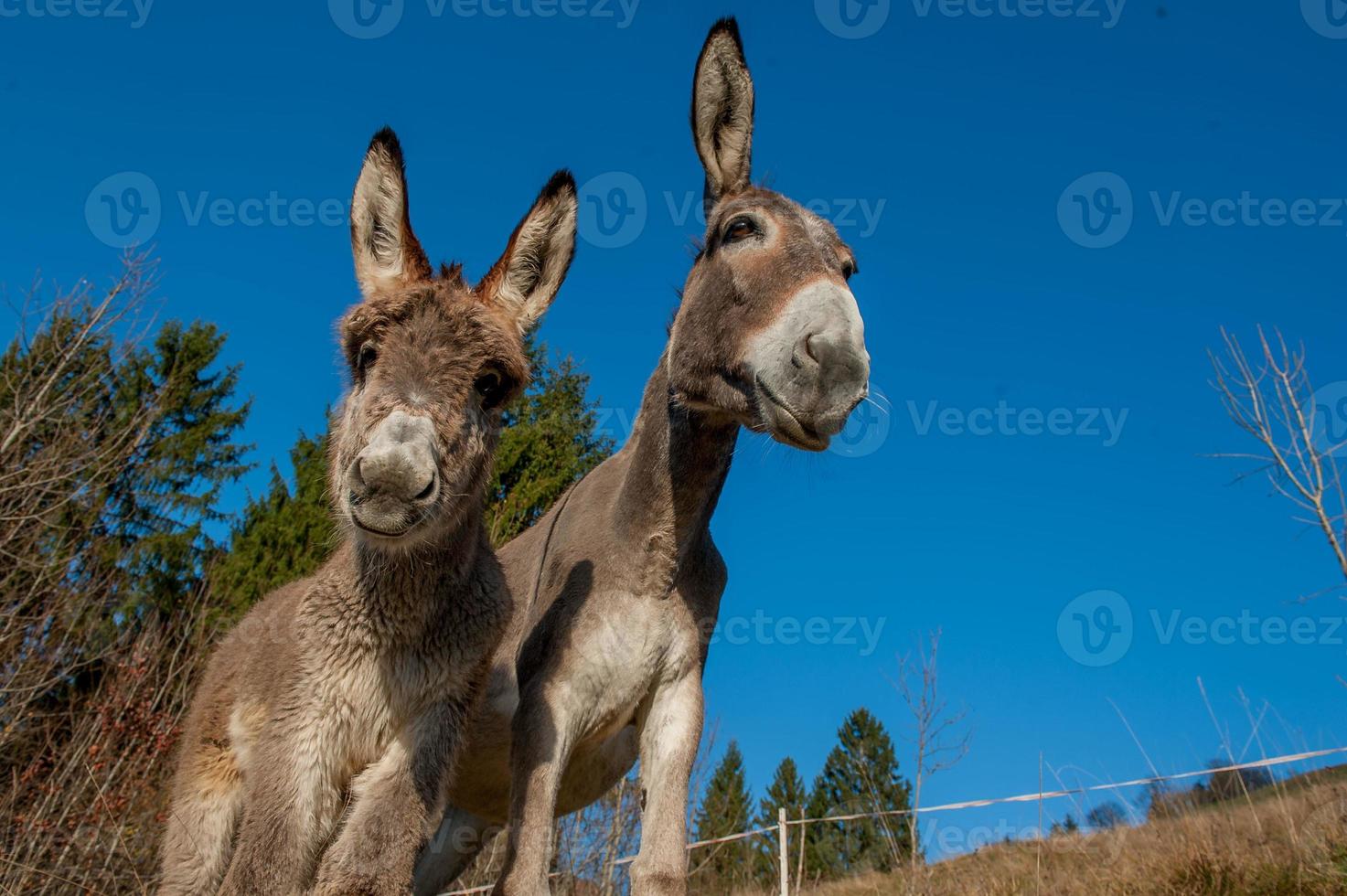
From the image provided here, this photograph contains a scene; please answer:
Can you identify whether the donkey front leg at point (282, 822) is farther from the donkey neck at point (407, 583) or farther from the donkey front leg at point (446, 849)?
the donkey front leg at point (446, 849)

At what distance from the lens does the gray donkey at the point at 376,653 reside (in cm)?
354

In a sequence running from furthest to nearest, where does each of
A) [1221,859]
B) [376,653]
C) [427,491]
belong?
[1221,859]
[376,653]
[427,491]

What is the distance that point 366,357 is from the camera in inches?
165

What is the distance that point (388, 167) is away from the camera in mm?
4719

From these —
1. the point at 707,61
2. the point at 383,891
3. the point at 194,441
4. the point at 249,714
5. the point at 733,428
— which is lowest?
the point at 383,891

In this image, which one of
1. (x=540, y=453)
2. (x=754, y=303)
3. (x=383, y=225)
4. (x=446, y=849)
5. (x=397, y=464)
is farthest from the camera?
(x=540, y=453)

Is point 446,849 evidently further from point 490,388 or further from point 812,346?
point 812,346

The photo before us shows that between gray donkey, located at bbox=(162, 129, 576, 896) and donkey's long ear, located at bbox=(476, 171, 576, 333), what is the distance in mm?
295

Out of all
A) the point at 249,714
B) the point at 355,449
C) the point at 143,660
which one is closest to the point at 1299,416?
the point at 355,449

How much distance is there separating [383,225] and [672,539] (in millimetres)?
2313

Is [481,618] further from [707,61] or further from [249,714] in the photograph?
[707,61]

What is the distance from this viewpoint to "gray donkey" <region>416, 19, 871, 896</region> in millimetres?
4305

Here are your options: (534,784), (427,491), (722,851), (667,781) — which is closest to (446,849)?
(534,784)

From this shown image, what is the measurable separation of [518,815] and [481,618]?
998 millimetres
